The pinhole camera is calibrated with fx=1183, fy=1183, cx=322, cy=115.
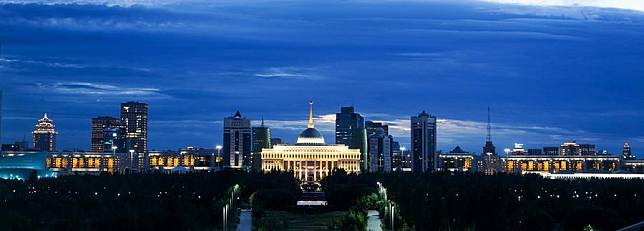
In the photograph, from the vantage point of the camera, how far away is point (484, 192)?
7344 cm

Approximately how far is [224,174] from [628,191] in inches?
2446

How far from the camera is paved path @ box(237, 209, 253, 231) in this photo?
70.7 metres

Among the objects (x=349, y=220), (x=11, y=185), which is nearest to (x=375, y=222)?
(x=349, y=220)

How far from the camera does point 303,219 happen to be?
92.5m

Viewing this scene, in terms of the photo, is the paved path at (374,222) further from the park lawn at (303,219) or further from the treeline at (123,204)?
the treeline at (123,204)

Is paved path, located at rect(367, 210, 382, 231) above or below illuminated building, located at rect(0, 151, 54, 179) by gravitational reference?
below

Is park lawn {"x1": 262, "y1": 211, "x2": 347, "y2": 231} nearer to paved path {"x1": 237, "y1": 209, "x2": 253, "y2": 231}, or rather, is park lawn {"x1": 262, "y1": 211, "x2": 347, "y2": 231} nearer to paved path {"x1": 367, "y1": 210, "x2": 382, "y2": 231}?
paved path {"x1": 237, "y1": 209, "x2": 253, "y2": 231}

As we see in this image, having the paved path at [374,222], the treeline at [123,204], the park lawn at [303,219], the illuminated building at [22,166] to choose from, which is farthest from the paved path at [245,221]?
the illuminated building at [22,166]

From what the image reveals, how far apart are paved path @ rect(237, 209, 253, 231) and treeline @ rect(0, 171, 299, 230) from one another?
5.37 feet

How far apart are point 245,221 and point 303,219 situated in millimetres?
Answer: 13790

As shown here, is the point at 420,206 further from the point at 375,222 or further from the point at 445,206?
the point at 375,222

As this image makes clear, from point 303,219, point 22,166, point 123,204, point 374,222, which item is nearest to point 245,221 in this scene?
point 374,222

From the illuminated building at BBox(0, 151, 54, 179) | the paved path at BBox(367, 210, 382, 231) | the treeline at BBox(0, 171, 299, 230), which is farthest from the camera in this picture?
the illuminated building at BBox(0, 151, 54, 179)

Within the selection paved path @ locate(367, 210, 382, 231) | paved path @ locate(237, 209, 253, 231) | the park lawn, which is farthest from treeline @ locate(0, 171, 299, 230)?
paved path @ locate(367, 210, 382, 231)
